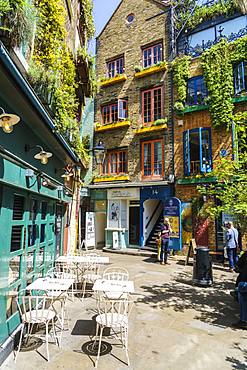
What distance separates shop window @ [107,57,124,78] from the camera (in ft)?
51.4

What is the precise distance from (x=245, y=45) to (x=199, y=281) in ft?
34.3

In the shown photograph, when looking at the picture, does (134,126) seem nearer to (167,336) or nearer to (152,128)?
(152,128)

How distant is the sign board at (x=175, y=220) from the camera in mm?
12047

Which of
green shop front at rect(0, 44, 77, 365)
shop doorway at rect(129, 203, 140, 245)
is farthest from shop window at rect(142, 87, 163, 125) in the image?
green shop front at rect(0, 44, 77, 365)

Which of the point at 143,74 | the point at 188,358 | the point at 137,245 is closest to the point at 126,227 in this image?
the point at 137,245

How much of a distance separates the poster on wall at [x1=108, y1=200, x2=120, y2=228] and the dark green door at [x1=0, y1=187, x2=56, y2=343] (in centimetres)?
831

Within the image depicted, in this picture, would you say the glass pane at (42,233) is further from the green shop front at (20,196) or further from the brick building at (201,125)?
the brick building at (201,125)

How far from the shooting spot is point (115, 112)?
1547cm

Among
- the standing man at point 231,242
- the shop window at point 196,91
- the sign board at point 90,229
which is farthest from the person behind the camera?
the sign board at point 90,229

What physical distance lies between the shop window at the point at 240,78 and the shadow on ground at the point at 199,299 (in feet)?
27.3

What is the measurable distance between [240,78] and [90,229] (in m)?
10.4

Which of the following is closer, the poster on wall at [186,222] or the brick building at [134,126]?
the poster on wall at [186,222]

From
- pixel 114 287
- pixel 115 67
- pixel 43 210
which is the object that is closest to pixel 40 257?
pixel 43 210

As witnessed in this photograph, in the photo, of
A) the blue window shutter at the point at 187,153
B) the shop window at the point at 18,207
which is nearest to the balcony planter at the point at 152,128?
the blue window shutter at the point at 187,153
